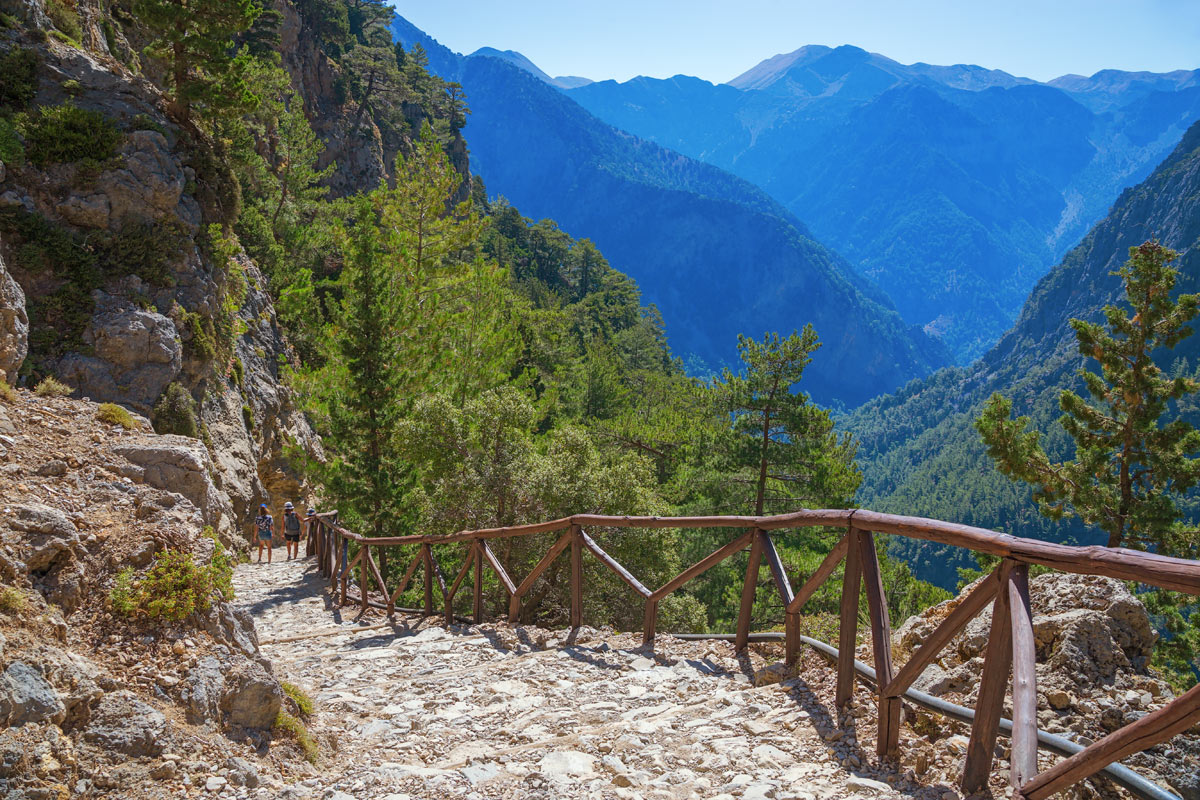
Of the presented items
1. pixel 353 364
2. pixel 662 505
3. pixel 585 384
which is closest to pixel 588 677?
pixel 662 505

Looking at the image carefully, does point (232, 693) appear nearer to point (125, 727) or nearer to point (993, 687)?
point (125, 727)

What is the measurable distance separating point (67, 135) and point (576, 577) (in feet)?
43.2

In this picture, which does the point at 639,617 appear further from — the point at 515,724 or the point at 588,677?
the point at 515,724

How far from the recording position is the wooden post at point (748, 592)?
18.0 feet

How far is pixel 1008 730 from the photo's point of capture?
325 cm

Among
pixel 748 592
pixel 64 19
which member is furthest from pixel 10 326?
pixel 64 19

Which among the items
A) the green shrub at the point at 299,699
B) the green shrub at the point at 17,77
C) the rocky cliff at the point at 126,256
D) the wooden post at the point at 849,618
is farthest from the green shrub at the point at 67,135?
the wooden post at the point at 849,618

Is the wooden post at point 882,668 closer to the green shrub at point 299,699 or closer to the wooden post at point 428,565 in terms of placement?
the green shrub at point 299,699

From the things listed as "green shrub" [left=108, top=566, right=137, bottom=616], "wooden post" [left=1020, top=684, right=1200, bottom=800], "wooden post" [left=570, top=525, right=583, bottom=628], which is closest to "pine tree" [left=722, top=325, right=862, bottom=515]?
"wooden post" [left=570, top=525, right=583, bottom=628]

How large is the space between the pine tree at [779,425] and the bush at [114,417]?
52.8 feet

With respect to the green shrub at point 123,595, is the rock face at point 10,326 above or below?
above

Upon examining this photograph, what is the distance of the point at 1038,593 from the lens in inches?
169

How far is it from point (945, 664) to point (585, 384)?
1321 inches

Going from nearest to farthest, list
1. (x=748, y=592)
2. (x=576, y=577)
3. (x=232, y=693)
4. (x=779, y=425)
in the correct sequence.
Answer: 1. (x=232, y=693)
2. (x=748, y=592)
3. (x=576, y=577)
4. (x=779, y=425)
